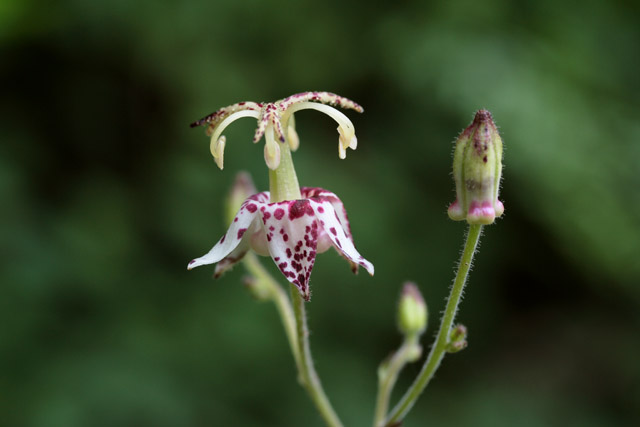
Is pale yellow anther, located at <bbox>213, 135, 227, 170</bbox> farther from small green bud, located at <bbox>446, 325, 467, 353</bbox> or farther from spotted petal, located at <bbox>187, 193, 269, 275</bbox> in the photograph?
small green bud, located at <bbox>446, 325, 467, 353</bbox>

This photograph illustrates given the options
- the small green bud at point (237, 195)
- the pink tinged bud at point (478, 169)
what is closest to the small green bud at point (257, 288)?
the small green bud at point (237, 195)

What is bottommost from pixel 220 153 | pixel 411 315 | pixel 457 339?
pixel 457 339

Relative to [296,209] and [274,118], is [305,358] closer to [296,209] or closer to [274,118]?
[296,209]

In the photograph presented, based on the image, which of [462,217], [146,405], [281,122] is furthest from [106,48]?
[462,217]

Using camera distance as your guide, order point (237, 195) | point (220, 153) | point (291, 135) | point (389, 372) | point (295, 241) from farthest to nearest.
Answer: point (237, 195), point (389, 372), point (291, 135), point (220, 153), point (295, 241)

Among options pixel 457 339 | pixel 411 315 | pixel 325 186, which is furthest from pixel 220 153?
pixel 325 186
